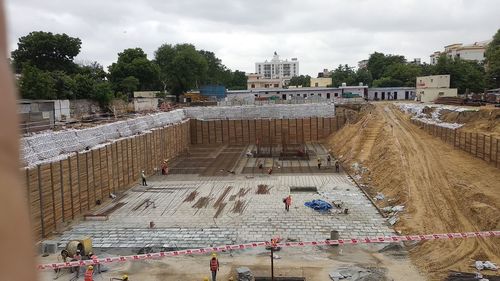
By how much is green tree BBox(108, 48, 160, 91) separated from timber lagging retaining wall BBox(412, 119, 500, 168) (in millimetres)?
41498

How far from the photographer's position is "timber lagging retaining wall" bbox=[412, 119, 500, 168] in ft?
88.6

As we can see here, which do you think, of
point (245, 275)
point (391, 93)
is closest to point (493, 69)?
point (391, 93)

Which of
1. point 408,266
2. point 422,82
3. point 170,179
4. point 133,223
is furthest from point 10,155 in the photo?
point 422,82

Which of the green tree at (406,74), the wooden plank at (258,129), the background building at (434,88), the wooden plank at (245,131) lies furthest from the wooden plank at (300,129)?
the green tree at (406,74)

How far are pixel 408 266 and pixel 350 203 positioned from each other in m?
8.15

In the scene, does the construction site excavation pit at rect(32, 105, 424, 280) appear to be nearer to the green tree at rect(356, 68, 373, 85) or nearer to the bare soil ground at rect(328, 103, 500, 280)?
the bare soil ground at rect(328, 103, 500, 280)

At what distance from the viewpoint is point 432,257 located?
679 inches

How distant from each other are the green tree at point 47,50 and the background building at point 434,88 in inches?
1744

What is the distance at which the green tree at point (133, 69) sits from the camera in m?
62.8

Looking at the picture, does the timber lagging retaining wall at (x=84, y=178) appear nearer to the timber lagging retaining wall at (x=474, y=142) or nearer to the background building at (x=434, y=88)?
the timber lagging retaining wall at (x=474, y=142)

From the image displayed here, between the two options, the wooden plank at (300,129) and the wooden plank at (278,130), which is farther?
the wooden plank at (278,130)

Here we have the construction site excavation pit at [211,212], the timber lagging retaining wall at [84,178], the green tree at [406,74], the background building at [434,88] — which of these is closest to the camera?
the construction site excavation pit at [211,212]

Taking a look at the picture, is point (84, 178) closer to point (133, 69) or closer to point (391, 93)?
point (133, 69)

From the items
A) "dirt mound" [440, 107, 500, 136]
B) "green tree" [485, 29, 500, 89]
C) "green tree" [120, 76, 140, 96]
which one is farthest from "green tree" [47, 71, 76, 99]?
"green tree" [485, 29, 500, 89]
